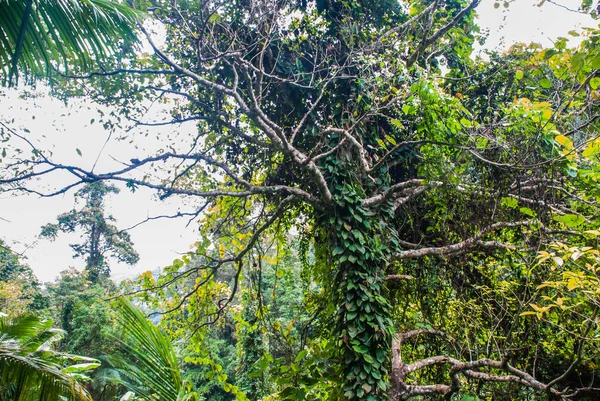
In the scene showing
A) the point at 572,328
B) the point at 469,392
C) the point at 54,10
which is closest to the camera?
the point at 54,10

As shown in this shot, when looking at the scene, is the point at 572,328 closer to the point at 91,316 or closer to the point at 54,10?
the point at 54,10

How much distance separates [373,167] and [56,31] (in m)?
2.79

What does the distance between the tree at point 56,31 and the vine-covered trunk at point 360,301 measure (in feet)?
7.72

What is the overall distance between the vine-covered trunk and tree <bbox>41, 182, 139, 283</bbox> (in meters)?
15.0

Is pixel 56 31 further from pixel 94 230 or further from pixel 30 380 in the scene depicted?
pixel 94 230

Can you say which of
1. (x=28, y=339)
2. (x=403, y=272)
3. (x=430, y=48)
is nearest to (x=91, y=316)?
(x=28, y=339)

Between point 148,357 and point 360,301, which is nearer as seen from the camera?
point 148,357

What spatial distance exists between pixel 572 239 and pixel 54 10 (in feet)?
13.5

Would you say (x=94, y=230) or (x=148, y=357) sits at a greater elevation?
(x=94, y=230)

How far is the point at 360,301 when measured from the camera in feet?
9.41

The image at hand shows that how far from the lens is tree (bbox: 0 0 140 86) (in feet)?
4.94

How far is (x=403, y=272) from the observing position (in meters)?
4.02

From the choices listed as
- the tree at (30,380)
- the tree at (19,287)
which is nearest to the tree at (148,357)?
the tree at (30,380)

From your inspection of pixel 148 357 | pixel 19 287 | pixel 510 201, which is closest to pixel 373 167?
pixel 510 201
